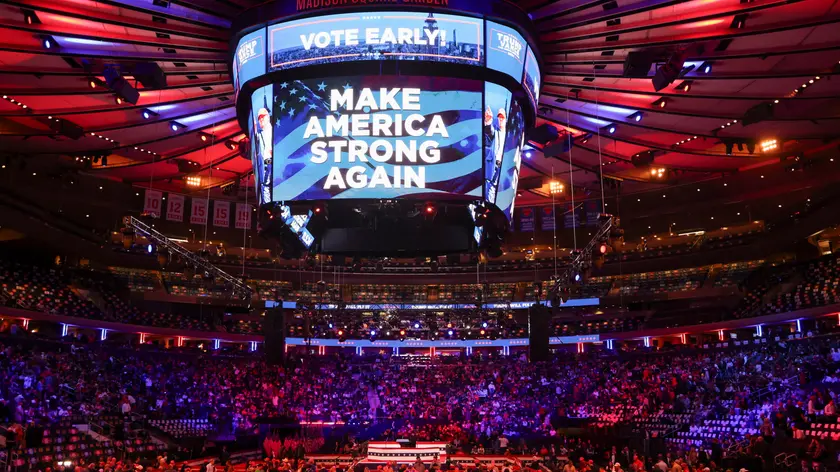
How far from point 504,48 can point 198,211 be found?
27.7m

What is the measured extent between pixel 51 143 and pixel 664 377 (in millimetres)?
30656

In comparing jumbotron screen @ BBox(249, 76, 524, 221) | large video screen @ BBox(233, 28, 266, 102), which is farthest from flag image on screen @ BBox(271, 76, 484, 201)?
large video screen @ BBox(233, 28, 266, 102)

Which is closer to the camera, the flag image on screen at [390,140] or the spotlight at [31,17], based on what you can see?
the spotlight at [31,17]

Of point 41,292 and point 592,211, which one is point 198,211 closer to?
point 41,292

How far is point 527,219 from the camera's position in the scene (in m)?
44.2

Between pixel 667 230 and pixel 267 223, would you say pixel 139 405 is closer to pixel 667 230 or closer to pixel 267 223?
pixel 267 223

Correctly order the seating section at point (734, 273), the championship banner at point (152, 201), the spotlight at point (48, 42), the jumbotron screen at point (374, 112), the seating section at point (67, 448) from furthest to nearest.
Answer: the seating section at point (734, 273) < the championship banner at point (152, 201) < the seating section at point (67, 448) < the spotlight at point (48, 42) < the jumbotron screen at point (374, 112)

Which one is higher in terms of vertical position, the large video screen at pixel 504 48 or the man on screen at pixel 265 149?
Answer: the large video screen at pixel 504 48

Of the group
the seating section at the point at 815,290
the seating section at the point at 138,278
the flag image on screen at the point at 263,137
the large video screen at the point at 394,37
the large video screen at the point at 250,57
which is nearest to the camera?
the large video screen at the point at 394,37

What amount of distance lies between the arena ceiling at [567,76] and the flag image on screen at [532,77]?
658 mm

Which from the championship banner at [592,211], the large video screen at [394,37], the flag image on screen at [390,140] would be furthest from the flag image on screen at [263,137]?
the championship banner at [592,211]

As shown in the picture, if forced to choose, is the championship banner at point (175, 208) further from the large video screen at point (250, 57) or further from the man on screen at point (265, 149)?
the large video screen at point (250, 57)

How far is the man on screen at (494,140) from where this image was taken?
55.1 feet

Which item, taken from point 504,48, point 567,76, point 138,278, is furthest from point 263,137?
point 138,278
